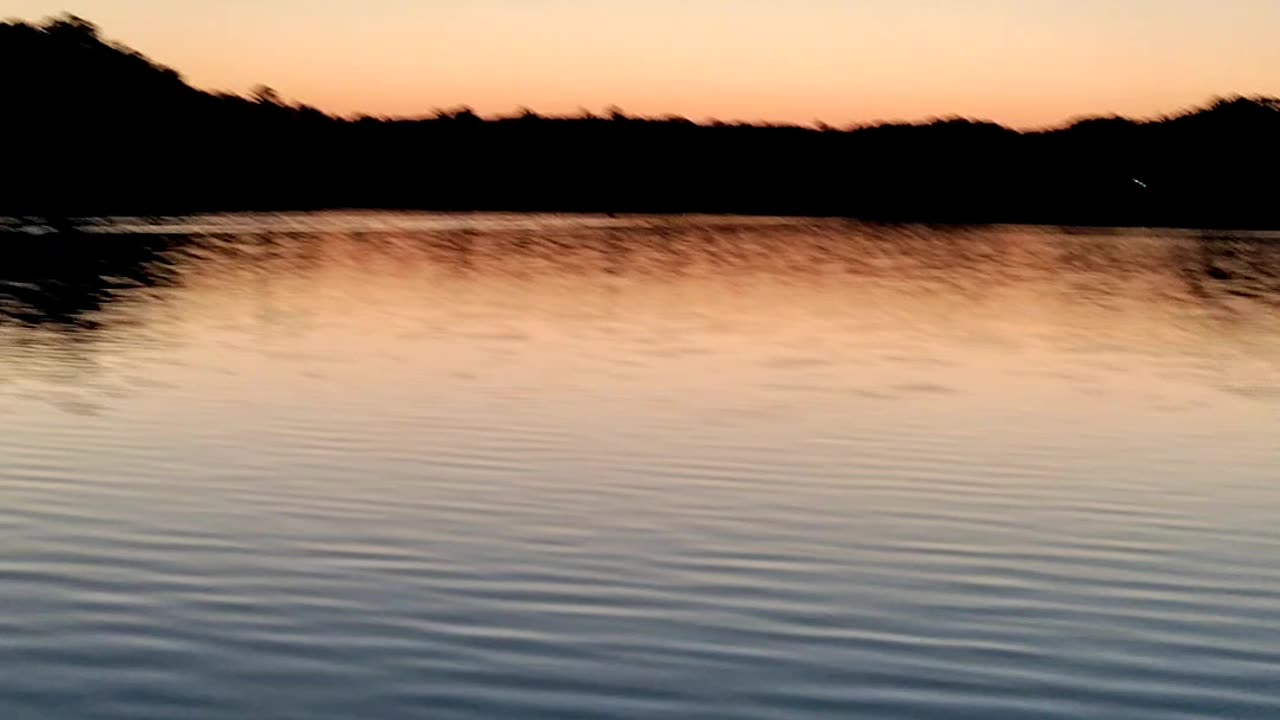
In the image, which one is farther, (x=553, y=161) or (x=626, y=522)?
(x=553, y=161)

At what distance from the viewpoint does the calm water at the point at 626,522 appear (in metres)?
9.16

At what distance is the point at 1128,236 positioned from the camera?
5113 inches

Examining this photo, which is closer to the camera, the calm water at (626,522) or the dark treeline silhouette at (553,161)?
the calm water at (626,522)

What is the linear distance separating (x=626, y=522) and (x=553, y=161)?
181 metres

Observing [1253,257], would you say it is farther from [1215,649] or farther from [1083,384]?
[1215,649]

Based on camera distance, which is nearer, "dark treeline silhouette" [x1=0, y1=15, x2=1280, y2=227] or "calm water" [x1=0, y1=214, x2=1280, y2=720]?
"calm water" [x1=0, y1=214, x2=1280, y2=720]

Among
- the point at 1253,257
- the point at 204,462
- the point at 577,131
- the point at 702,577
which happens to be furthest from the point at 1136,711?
the point at 577,131

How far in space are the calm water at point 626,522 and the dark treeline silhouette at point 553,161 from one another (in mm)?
103651

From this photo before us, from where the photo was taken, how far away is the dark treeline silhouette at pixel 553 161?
144000mm

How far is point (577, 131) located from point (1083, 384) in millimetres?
166370

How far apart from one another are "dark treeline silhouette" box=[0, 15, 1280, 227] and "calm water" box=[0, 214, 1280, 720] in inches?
4081

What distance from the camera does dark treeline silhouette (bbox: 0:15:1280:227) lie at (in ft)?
472

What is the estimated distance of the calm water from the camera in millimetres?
9156

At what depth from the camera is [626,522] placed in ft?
45.1
